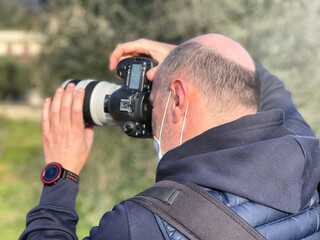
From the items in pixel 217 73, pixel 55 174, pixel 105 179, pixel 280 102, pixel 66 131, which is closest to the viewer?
pixel 217 73

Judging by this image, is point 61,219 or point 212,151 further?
point 61,219

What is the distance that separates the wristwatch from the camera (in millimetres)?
1570

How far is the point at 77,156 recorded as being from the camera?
5.60ft

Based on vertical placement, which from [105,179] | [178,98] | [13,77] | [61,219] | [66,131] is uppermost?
[178,98]

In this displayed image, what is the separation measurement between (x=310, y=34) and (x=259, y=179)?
373cm

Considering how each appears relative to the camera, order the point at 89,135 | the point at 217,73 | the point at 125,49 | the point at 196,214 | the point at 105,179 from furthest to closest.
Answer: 1. the point at 105,179
2. the point at 125,49
3. the point at 89,135
4. the point at 217,73
5. the point at 196,214

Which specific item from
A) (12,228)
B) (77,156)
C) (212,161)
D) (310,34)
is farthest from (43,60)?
(212,161)

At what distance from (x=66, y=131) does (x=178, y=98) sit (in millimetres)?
488

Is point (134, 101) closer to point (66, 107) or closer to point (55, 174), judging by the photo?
point (66, 107)

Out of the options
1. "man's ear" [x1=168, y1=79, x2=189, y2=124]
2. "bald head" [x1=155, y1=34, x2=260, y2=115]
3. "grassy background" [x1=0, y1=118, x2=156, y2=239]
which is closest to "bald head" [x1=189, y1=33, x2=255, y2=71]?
"bald head" [x1=155, y1=34, x2=260, y2=115]

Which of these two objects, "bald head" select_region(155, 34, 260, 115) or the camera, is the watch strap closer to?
the camera

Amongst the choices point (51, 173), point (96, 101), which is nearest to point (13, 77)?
point (96, 101)

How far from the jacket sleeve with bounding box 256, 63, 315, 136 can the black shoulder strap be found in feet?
2.29

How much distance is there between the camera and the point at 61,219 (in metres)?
1.45
